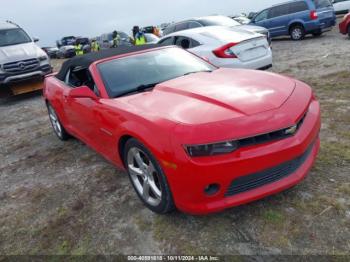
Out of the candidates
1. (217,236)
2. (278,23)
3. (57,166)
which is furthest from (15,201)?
Answer: (278,23)

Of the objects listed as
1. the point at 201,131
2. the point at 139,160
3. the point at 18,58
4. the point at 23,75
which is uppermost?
the point at 201,131

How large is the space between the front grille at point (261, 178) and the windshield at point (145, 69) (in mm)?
1620

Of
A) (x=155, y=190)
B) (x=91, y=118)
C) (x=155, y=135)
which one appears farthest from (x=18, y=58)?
(x=155, y=135)

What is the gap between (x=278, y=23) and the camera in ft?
47.2

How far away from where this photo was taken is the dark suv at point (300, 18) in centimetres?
1302

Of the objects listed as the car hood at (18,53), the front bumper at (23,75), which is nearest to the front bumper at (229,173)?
the front bumper at (23,75)

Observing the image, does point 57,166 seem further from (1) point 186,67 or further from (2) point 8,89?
(2) point 8,89

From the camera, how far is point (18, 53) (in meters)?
9.67

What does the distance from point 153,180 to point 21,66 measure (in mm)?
8119

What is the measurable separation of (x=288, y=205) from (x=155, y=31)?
75.2 ft

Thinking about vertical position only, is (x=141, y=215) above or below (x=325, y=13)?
above

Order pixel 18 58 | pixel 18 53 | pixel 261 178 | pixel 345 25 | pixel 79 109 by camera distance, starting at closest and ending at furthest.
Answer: pixel 261 178 < pixel 79 109 < pixel 18 58 < pixel 18 53 < pixel 345 25

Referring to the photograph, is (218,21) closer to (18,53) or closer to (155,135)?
(18,53)

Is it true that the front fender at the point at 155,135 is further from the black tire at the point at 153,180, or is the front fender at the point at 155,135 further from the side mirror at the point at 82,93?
the side mirror at the point at 82,93
